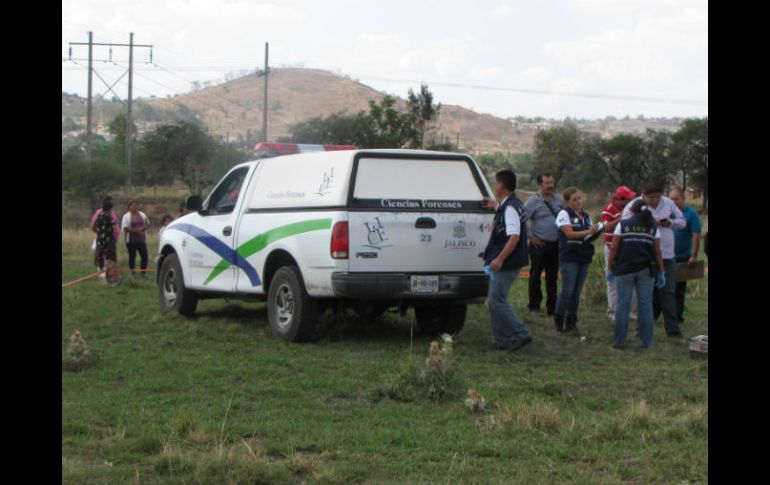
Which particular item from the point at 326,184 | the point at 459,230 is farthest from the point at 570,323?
the point at 326,184

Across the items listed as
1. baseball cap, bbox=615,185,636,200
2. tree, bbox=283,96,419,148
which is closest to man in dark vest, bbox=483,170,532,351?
baseball cap, bbox=615,185,636,200

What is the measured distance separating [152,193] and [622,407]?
58.2 meters

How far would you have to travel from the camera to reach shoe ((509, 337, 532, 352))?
398 inches

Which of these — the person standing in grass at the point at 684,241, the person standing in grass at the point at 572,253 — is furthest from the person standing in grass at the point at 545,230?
the person standing in grass at the point at 684,241

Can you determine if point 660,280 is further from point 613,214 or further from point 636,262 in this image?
point 613,214

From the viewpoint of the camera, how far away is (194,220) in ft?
41.4

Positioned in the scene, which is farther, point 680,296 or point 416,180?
point 680,296

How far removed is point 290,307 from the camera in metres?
10.7

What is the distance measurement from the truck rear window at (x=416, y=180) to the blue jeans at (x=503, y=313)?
1.09 meters

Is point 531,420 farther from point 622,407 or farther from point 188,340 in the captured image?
point 188,340

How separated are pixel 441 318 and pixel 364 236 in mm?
1929

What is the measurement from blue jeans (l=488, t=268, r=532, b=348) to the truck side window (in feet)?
11.7

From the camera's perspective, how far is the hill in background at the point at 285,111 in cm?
13800

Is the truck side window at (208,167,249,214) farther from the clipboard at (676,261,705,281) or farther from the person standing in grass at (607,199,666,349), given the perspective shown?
the clipboard at (676,261,705,281)
